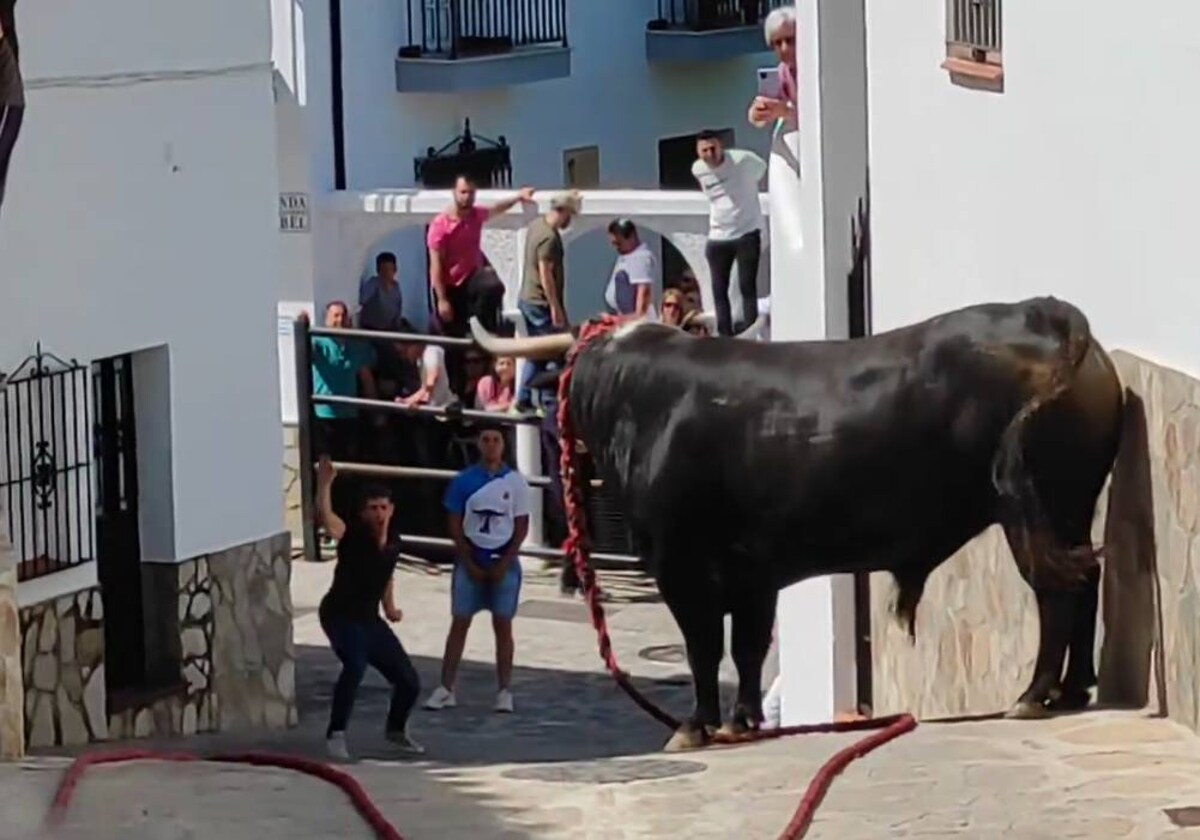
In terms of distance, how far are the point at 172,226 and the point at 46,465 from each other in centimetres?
165

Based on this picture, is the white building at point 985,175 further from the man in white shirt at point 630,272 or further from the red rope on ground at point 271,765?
the man in white shirt at point 630,272

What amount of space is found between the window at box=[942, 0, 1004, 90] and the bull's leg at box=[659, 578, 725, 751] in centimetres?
209

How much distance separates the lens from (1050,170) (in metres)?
9.16

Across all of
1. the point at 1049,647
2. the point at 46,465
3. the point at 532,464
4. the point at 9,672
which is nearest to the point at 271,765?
the point at 9,672

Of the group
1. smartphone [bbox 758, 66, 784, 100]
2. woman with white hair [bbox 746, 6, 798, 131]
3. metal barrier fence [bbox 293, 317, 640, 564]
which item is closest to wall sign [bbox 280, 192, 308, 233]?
metal barrier fence [bbox 293, 317, 640, 564]

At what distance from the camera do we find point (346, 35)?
76.8ft

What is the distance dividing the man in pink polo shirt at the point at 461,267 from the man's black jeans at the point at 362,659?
6.54 meters

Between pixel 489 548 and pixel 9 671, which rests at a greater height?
pixel 9 671

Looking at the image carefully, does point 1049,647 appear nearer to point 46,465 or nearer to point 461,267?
point 46,465

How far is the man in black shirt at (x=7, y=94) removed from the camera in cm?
1210

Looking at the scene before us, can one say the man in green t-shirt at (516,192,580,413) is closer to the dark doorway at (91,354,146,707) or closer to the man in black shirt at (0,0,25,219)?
the dark doorway at (91,354,146,707)

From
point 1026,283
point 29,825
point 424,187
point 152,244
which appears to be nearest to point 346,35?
point 424,187

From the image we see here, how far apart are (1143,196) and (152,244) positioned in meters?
7.69

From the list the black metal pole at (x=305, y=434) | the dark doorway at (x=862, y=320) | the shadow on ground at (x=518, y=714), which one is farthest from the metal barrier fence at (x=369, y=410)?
the dark doorway at (x=862, y=320)
